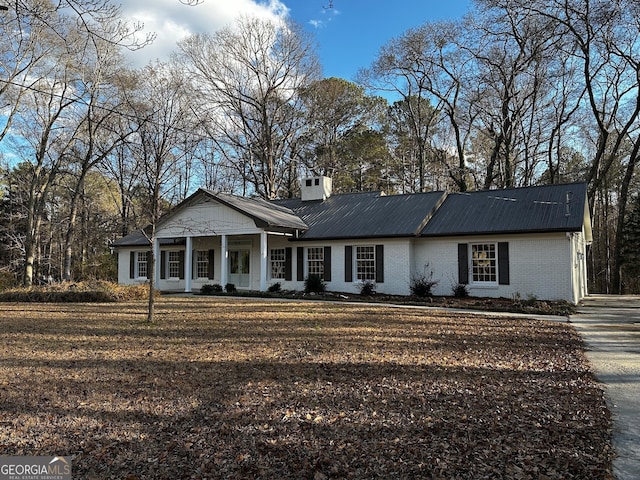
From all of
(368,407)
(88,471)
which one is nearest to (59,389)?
(88,471)

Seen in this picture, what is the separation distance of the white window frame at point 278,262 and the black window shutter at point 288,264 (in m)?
0.07

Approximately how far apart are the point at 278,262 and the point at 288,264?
67cm

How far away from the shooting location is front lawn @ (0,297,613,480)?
3400 millimetres

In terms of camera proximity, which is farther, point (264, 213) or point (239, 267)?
point (239, 267)

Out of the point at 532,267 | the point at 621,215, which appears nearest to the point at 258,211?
the point at 532,267

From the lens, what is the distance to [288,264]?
67.5 feet

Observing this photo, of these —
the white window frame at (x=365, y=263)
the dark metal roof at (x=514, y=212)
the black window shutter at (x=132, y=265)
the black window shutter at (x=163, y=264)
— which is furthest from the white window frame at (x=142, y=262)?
the dark metal roof at (x=514, y=212)

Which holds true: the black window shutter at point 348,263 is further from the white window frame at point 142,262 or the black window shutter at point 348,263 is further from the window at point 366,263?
the white window frame at point 142,262

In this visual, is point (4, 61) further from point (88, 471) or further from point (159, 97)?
point (88, 471)

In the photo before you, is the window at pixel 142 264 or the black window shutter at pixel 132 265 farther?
the black window shutter at pixel 132 265

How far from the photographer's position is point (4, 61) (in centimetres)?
1961

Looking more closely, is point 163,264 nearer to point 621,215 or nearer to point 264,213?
point 264,213

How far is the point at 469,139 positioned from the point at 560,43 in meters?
9.80

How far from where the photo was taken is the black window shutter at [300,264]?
20.0 metres
